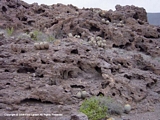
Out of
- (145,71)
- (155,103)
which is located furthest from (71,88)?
(145,71)

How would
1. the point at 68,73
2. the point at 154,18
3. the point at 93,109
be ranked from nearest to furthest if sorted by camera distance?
the point at 93,109
the point at 68,73
the point at 154,18

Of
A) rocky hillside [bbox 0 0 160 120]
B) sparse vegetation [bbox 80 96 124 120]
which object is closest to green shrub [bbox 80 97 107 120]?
sparse vegetation [bbox 80 96 124 120]

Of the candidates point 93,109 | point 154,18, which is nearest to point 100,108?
point 93,109

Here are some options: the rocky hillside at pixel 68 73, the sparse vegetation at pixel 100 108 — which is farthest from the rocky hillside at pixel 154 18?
the sparse vegetation at pixel 100 108

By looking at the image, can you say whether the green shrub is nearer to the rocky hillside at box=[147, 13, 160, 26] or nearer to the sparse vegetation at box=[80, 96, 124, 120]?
the sparse vegetation at box=[80, 96, 124, 120]

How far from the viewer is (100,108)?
4711 mm

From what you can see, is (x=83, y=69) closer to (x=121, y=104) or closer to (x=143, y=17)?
(x=121, y=104)

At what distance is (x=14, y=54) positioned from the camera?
5.97 m

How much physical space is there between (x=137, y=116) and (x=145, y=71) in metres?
2.40

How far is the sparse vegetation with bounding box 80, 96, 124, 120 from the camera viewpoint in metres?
4.54

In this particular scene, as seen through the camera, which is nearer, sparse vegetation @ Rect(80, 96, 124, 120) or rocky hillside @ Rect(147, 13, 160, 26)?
sparse vegetation @ Rect(80, 96, 124, 120)

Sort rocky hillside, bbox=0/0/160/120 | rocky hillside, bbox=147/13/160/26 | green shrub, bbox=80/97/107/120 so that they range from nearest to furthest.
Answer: green shrub, bbox=80/97/107/120
rocky hillside, bbox=0/0/160/120
rocky hillside, bbox=147/13/160/26

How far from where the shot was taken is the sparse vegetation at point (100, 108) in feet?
14.9

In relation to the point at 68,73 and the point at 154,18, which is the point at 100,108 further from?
the point at 154,18
